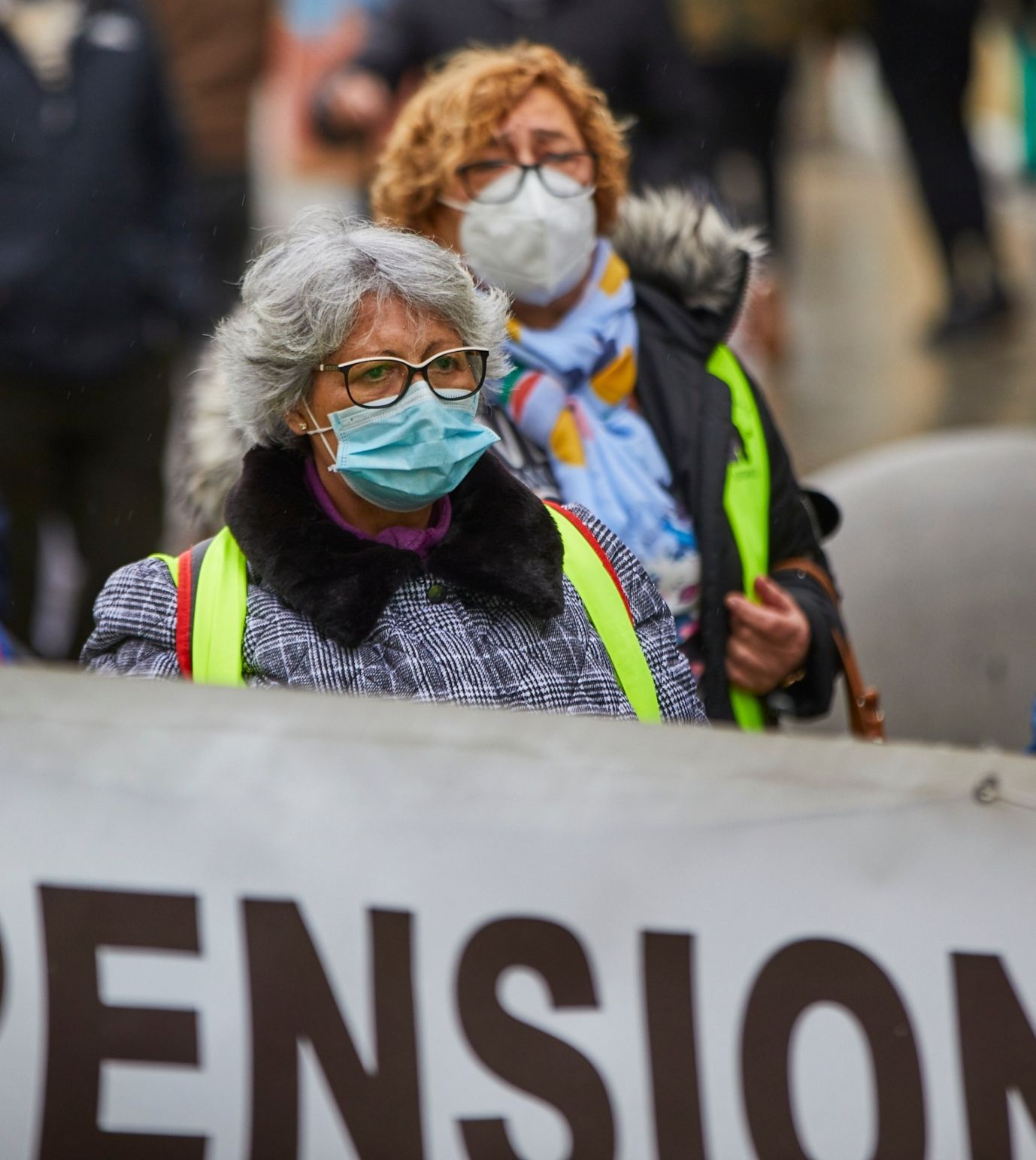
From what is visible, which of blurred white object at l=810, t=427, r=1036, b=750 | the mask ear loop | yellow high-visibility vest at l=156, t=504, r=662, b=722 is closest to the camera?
yellow high-visibility vest at l=156, t=504, r=662, b=722

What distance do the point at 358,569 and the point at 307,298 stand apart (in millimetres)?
354

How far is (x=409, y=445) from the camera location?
94.0 inches

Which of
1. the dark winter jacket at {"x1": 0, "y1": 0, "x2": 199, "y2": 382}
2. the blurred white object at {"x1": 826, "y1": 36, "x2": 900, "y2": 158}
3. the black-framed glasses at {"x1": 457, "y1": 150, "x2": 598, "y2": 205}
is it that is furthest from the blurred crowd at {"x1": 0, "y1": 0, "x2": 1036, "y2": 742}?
the blurred white object at {"x1": 826, "y1": 36, "x2": 900, "y2": 158}

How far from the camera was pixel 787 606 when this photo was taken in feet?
9.80

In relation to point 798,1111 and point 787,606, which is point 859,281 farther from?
point 798,1111

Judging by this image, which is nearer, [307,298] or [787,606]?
[307,298]

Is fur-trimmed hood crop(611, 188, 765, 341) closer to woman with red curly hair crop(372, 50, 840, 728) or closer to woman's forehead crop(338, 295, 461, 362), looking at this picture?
woman with red curly hair crop(372, 50, 840, 728)

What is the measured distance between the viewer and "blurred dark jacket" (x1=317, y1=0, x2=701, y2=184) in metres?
5.30

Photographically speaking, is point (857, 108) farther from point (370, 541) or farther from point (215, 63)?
point (370, 541)

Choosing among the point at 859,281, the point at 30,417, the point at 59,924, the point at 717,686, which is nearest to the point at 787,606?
the point at 717,686

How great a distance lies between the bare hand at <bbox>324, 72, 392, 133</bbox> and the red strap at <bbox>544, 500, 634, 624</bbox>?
2.69 metres

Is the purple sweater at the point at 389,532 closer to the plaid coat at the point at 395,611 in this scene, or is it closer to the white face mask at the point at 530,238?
the plaid coat at the point at 395,611

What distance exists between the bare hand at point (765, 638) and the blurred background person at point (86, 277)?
217cm

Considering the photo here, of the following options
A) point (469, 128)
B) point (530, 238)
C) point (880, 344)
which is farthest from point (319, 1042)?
point (880, 344)
